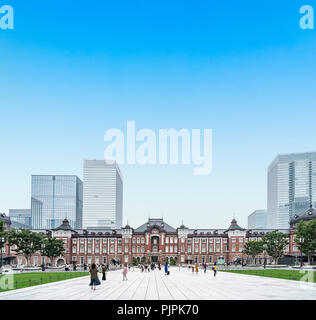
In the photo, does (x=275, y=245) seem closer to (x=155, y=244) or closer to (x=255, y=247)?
(x=255, y=247)

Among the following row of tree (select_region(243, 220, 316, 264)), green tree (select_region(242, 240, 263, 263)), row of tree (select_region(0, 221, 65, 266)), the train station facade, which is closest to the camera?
row of tree (select_region(243, 220, 316, 264))

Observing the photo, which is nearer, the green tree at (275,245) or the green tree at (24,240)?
the green tree at (24,240)

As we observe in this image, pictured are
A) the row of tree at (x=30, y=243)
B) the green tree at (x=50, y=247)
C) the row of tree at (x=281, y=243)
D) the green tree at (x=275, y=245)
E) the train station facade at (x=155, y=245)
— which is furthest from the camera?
the train station facade at (x=155, y=245)

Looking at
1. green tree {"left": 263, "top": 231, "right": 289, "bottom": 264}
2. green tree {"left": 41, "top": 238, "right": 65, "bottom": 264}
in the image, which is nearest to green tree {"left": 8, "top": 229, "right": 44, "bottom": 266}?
green tree {"left": 41, "top": 238, "right": 65, "bottom": 264}

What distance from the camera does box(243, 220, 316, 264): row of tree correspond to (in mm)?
82438

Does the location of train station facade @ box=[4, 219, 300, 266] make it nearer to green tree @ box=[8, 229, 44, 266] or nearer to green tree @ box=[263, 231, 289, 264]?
green tree @ box=[263, 231, 289, 264]

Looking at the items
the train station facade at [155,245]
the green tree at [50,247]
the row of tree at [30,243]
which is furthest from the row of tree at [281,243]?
the row of tree at [30,243]

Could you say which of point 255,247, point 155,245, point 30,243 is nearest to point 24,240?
point 30,243

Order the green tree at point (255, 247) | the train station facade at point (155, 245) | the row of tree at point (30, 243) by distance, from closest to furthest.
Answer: the row of tree at point (30, 243)
the green tree at point (255, 247)
the train station facade at point (155, 245)

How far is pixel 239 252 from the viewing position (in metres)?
126

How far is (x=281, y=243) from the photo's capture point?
339ft

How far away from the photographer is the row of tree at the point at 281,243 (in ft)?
270

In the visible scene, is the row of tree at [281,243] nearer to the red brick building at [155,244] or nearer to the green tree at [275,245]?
the green tree at [275,245]
